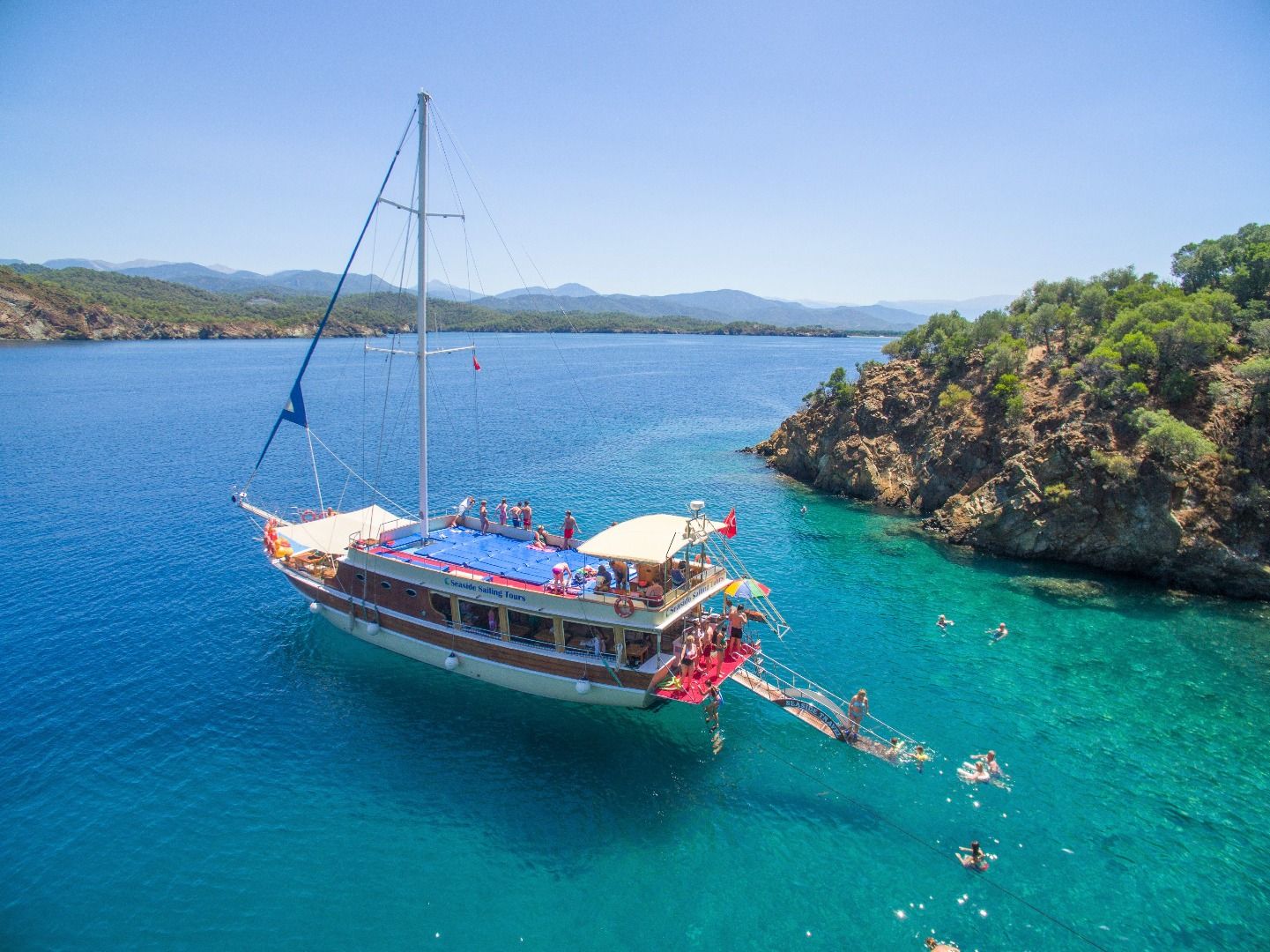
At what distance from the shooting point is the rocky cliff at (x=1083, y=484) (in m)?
29.1

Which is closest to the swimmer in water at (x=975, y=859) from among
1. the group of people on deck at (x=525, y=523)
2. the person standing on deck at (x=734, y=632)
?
the person standing on deck at (x=734, y=632)

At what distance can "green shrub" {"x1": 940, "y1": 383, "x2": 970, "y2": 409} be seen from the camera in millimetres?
41969

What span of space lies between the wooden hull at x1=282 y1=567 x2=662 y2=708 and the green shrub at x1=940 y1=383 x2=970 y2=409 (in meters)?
32.1

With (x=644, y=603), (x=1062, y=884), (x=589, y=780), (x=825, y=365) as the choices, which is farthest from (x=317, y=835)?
(x=825, y=365)

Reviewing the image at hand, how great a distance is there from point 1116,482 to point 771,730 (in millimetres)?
23061

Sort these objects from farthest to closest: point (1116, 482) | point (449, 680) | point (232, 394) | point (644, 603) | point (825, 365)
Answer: point (825, 365) < point (232, 394) < point (1116, 482) < point (449, 680) < point (644, 603)

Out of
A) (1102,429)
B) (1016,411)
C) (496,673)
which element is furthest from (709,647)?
(1016,411)

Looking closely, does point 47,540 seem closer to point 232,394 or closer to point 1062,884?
point 1062,884

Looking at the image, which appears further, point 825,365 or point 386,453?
point 825,365

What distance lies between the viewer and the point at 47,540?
33.6 m

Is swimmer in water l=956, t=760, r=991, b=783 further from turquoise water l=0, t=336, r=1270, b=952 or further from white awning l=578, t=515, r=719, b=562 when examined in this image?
white awning l=578, t=515, r=719, b=562

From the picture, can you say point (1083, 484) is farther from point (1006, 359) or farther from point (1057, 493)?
point (1006, 359)

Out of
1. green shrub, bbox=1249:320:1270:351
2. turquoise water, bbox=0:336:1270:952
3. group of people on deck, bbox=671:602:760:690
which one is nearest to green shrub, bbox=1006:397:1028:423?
turquoise water, bbox=0:336:1270:952

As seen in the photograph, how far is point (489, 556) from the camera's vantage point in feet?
78.9
